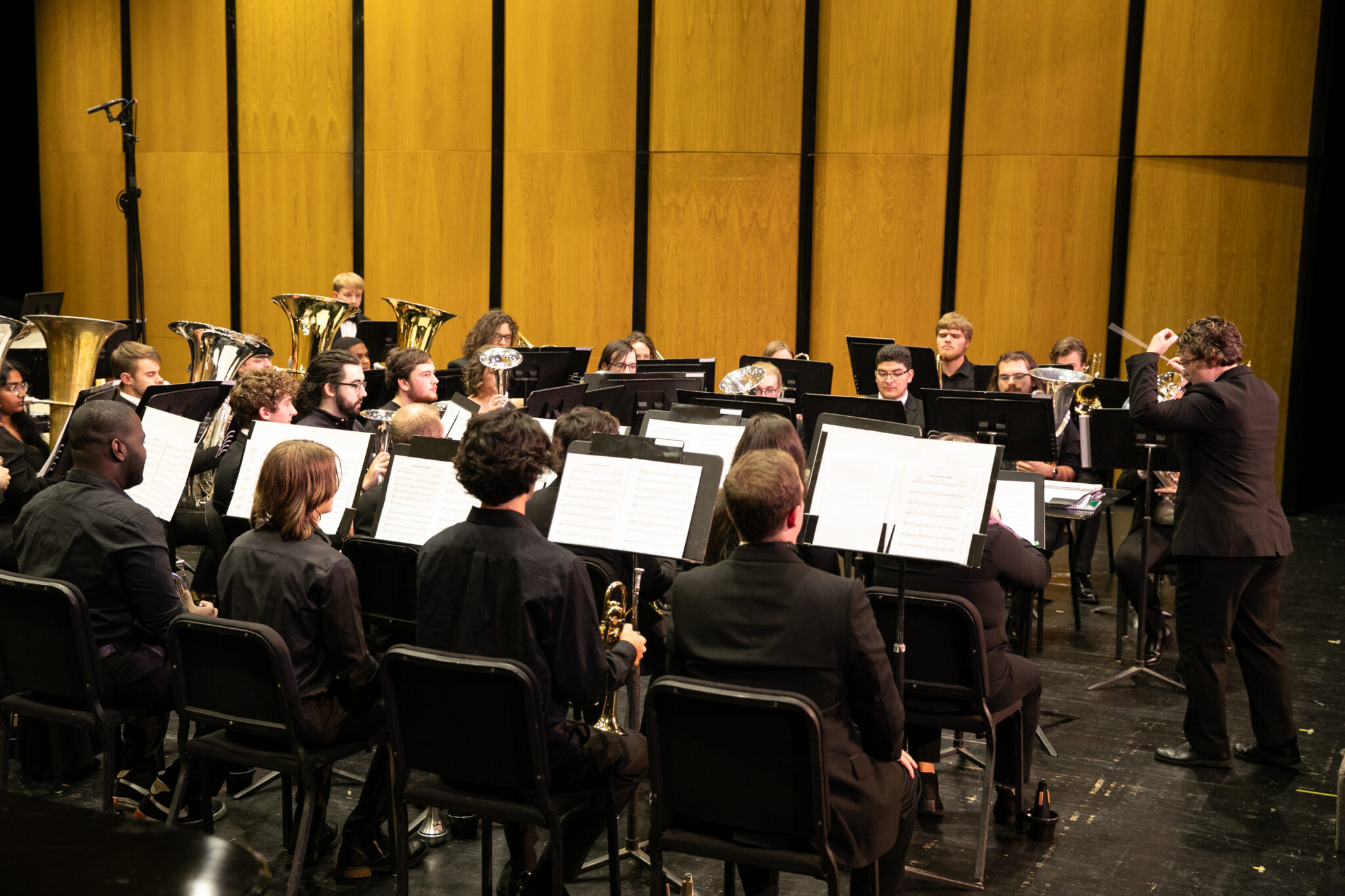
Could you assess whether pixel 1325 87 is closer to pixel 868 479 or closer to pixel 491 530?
pixel 868 479

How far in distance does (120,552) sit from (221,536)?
4.27ft

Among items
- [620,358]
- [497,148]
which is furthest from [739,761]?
[497,148]

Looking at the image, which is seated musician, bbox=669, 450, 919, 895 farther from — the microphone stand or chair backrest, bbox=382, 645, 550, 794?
the microphone stand

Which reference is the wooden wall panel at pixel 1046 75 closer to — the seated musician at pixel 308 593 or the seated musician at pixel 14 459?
the seated musician at pixel 14 459

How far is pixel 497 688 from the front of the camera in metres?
2.91

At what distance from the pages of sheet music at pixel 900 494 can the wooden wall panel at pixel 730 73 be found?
6768mm

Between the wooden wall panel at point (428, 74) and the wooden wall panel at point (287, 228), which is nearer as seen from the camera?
the wooden wall panel at point (428, 74)

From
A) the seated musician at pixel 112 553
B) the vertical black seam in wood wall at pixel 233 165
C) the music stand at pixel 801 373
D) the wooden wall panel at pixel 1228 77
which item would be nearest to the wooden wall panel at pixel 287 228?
the vertical black seam in wood wall at pixel 233 165

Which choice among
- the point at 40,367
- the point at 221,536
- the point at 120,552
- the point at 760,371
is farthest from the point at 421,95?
the point at 120,552

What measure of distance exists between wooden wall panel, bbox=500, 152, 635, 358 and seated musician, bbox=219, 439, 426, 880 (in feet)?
23.5

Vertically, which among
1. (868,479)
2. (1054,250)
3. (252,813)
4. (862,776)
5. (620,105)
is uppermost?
(620,105)

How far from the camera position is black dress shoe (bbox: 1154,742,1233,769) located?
15.4ft

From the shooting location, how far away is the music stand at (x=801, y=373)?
297 inches

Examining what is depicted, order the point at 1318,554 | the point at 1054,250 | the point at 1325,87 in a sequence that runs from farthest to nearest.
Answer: the point at 1054,250 → the point at 1325,87 → the point at 1318,554
